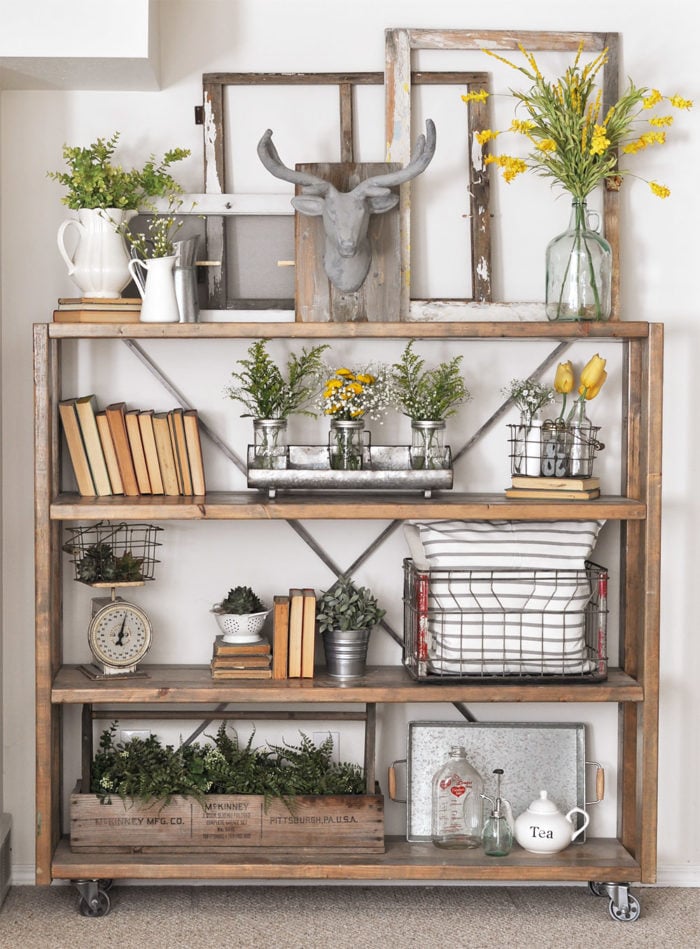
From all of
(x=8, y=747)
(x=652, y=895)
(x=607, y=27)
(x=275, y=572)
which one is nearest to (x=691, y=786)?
(x=652, y=895)

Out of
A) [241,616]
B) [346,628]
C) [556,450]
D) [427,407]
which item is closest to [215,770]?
[241,616]

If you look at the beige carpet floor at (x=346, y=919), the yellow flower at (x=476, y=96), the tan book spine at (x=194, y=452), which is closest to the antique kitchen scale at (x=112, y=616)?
the tan book spine at (x=194, y=452)

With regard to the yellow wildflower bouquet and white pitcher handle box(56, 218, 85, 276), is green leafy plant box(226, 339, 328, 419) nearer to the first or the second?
the yellow wildflower bouquet

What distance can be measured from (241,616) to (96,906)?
848 mm

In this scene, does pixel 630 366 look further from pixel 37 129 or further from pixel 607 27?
pixel 37 129

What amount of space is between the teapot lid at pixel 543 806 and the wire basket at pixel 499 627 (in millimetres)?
351

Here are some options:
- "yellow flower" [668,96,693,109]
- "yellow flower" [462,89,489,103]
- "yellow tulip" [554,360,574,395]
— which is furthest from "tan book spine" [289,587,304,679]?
"yellow flower" [668,96,693,109]

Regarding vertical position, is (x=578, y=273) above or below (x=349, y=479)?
above

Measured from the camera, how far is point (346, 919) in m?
3.00

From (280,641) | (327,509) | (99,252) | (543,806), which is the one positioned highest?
(99,252)

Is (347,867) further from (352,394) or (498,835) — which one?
(352,394)

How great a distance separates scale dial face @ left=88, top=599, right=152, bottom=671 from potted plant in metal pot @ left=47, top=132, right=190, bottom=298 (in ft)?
2.79

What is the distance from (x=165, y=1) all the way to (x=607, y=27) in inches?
48.8

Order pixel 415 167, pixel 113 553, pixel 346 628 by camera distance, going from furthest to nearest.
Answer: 1. pixel 113 553
2. pixel 346 628
3. pixel 415 167
